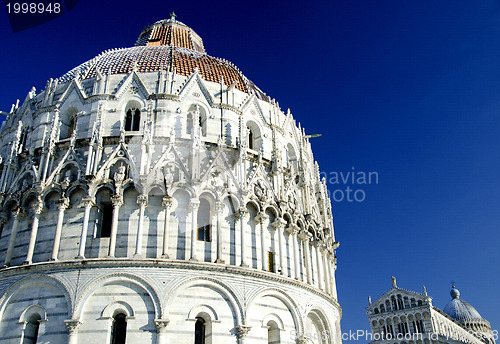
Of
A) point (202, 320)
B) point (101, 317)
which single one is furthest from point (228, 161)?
point (101, 317)

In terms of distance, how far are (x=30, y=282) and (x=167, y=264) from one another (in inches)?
206

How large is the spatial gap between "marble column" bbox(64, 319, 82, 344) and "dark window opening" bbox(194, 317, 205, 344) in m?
4.15

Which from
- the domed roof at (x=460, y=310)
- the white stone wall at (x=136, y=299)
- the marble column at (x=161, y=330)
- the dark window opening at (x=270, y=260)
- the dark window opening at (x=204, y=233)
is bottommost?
the marble column at (x=161, y=330)

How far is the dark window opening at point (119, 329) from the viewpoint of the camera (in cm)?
1719

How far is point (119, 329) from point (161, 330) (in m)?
1.63

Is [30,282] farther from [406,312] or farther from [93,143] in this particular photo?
[406,312]

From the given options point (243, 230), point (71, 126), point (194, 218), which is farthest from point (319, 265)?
point (71, 126)

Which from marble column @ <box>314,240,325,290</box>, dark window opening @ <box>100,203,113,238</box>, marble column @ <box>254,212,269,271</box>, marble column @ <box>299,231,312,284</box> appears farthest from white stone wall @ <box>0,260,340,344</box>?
marble column @ <box>314,240,325,290</box>

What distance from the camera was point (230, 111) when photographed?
909 inches

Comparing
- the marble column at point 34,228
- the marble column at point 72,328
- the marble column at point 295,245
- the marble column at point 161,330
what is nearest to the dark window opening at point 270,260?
the marble column at point 295,245

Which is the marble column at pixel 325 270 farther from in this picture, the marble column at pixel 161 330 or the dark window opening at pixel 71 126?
the dark window opening at pixel 71 126

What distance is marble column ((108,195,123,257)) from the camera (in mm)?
18281

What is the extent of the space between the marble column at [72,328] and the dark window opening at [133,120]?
8.65 m

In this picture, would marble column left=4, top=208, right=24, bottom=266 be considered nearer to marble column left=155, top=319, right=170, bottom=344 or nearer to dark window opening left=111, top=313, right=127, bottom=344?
dark window opening left=111, top=313, right=127, bottom=344
